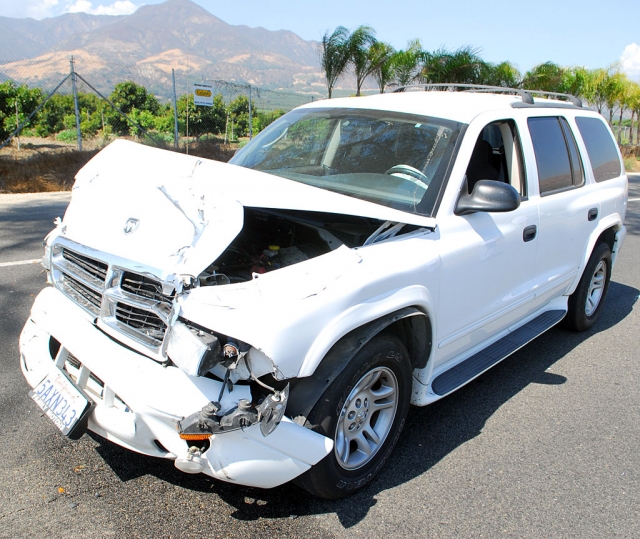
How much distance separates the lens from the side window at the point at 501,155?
3775mm

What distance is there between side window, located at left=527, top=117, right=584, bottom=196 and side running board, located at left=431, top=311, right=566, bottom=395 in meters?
1.00

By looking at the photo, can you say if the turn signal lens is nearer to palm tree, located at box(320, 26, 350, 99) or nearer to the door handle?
the door handle

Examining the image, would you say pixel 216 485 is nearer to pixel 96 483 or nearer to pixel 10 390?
pixel 96 483

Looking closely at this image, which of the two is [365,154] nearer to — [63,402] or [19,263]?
[63,402]

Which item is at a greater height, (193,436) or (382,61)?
(382,61)

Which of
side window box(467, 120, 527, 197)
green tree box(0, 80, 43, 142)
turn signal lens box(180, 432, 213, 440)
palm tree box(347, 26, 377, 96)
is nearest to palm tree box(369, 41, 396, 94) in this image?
palm tree box(347, 26, 377, 96)

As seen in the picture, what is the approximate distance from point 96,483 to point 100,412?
510 millimetres

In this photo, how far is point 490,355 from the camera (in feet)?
12.0

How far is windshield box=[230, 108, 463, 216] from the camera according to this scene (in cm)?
329

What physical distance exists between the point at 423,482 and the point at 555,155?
261cm

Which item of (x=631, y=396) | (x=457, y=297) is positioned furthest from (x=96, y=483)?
(x=631, y=396)

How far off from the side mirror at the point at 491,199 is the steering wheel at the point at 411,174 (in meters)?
0.24

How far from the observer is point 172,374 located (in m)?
2.33

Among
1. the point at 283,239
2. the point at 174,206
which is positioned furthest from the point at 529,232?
the point at 174,206
